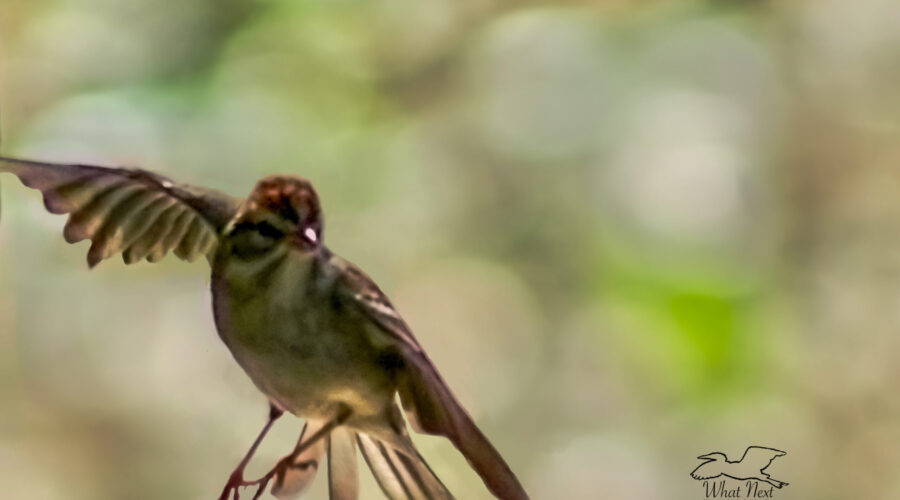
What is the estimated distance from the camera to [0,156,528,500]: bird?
0.51 m

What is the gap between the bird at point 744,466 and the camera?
802mm

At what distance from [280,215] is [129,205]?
0.12 metres

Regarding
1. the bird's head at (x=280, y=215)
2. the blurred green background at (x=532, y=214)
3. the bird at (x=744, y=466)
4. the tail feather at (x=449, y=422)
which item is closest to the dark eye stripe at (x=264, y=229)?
the bird's head at (x=280, y=215)

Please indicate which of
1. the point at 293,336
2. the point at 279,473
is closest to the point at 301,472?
the point at 279,473

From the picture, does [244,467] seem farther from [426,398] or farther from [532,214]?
[532,214]

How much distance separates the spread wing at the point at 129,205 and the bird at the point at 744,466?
476 mm

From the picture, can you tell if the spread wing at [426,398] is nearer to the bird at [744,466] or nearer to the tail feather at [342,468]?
the tail feather at [342,468]

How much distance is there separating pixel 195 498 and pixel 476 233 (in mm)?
333

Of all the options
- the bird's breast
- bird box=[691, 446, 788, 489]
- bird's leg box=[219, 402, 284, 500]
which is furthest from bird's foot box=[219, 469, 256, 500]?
bird box=[691, 446, 788, 489]

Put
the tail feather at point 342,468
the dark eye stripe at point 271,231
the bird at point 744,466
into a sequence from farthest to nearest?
the bird at point 744,466, the tail feather at point 342,468, the dark eye stripe at point 271,231

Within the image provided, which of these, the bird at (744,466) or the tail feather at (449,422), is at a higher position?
the bird at (744,466)

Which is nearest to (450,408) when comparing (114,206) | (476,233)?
(114,206)

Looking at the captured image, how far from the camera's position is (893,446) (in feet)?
2.78

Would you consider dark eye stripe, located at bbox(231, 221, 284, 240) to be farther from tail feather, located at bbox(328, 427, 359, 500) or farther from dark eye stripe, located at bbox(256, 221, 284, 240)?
tail feather, located at bbox(328, 427, 359, 500)
